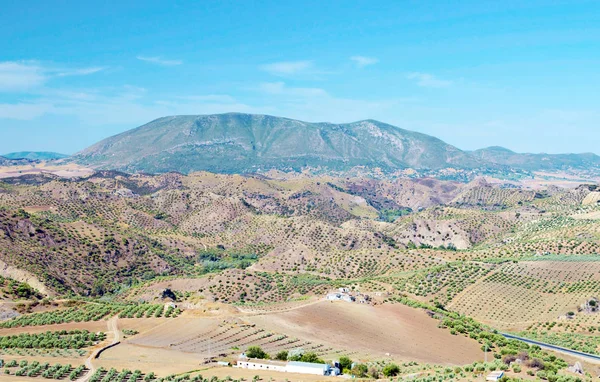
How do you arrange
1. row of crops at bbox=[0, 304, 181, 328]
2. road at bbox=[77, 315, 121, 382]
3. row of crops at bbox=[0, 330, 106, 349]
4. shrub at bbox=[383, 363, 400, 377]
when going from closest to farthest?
road at bbox=[77, 315, 121, 382] → shrub at bbox=[383, 363, 400, 377] → row of crops at bbox=[0, 330, 106, 349] → row of crops at bbox=[0, 304, 181, 328]

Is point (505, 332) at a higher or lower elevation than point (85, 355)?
lower

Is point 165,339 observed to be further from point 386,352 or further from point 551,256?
point 551,256

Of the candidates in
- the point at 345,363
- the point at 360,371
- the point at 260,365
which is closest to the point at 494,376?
the point at 360,371

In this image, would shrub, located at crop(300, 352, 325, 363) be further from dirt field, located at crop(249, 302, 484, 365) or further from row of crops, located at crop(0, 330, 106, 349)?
row of crops, located at crop(0, 330, 106, 349)

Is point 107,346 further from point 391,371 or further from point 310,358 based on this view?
point 391,371

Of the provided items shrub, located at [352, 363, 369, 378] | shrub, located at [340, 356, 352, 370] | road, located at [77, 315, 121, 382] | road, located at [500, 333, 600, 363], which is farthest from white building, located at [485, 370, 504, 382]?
road, located at [77, 315, 121, 382]

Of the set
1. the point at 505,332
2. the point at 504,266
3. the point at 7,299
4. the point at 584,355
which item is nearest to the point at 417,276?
the point at 504,266
